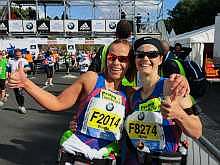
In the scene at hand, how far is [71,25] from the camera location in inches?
1580

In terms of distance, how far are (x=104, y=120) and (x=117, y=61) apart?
1.44 ft

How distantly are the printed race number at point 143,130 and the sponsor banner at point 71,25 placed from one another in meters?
37.3

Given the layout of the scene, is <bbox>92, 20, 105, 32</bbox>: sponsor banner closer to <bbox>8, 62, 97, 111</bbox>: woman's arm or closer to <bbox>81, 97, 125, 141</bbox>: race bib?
<bbox>8, 62, 97, 111</bbox>: woman's arm

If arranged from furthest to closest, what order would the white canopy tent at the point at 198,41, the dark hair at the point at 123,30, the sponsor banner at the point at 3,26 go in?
the sponsor banner at the point at 3,26
the white canopy tent at the point at 198,41
the dark hair at the point at 123,30

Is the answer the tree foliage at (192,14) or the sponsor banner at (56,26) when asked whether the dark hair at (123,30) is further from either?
the tree foliage at (192,14)

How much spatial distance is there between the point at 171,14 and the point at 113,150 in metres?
88.6

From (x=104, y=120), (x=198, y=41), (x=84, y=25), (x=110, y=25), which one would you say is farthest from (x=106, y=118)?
(x=84, y=25)

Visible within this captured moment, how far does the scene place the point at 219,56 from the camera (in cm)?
2142

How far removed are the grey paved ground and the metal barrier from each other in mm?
1409

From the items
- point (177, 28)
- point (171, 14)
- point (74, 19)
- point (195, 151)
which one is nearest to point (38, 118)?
point (195, 151)

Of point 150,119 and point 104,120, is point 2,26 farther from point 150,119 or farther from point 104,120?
point 150,119

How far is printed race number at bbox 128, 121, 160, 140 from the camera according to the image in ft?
10.0

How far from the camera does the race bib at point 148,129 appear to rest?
3.04 metres

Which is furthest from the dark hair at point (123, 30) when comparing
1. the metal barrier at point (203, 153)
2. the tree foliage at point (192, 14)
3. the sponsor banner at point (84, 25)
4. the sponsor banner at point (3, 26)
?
the tree foliage at point (192, 14)
